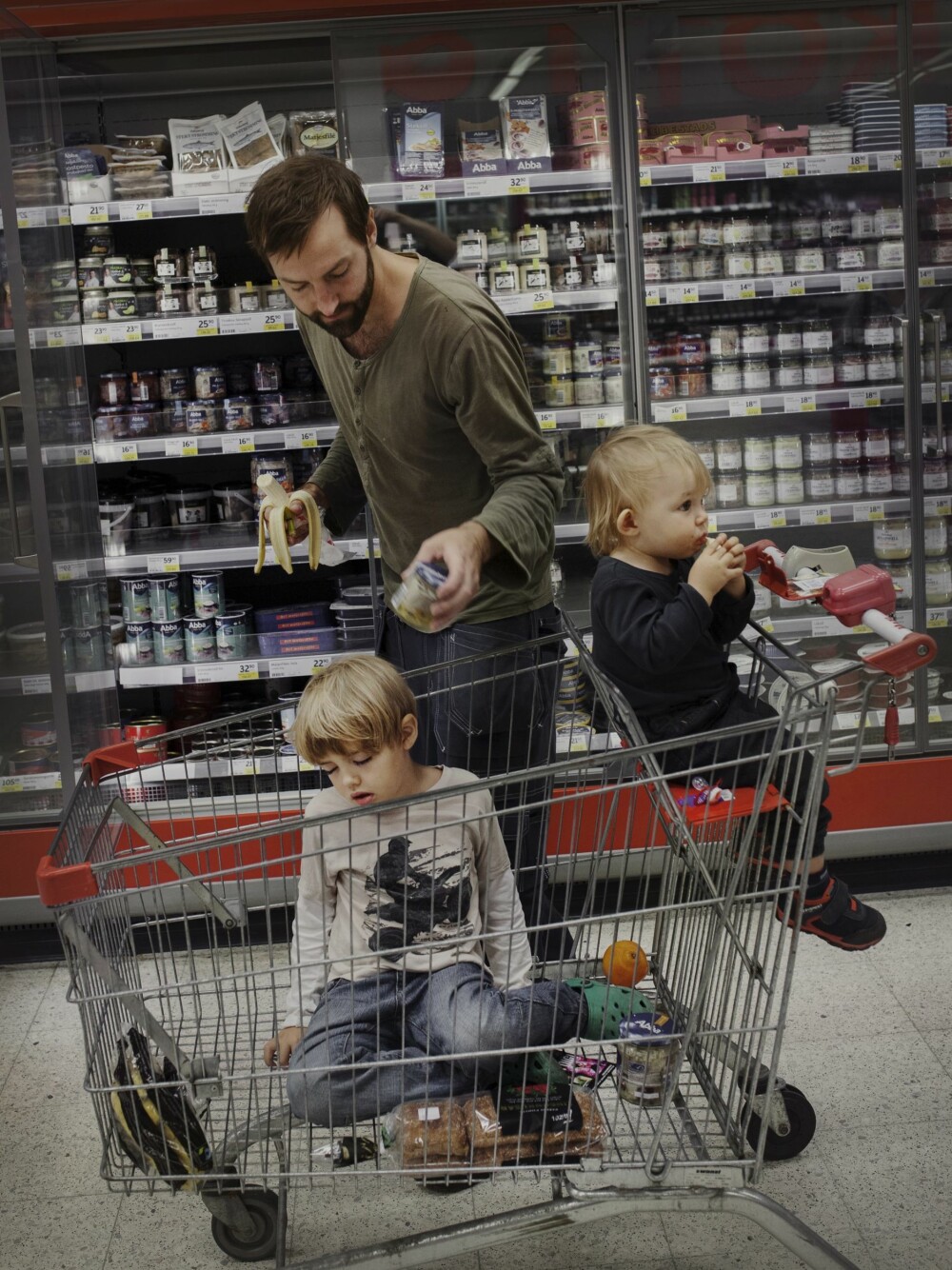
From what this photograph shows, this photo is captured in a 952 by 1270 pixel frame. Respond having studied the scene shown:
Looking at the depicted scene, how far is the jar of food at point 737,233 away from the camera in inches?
154

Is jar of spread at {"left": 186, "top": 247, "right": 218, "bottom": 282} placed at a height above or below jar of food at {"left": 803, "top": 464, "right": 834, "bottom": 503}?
above


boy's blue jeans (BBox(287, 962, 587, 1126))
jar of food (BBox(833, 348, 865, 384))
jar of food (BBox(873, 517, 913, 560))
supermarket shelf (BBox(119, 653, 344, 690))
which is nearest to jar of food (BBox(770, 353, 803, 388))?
jar of food (BBox(833, 348, 865, 384))

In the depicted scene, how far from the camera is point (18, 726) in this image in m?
3.82

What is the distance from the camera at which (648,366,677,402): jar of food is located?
3939mm

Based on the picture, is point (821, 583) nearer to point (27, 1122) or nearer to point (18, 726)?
point (27, 1122)

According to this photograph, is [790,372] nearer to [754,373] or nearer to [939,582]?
[754,373]

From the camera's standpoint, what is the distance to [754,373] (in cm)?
399

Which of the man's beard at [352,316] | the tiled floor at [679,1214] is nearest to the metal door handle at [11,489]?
the tiled floor at [679,1214]

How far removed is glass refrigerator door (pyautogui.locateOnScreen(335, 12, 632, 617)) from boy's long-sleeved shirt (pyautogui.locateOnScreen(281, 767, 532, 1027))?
6.10 ft

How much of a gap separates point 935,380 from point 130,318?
214 centimetres

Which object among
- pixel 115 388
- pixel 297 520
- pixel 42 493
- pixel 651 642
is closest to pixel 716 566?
pixel 651 642

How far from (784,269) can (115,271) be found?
5.96ft

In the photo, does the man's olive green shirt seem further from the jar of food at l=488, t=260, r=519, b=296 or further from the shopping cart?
the jar of food at l=488, t=260, r=519, b=296

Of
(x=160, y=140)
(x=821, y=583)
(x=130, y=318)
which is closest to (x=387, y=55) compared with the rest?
(x=160, y=140)
